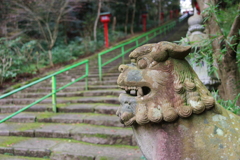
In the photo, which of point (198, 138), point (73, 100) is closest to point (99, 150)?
point (198, 138)

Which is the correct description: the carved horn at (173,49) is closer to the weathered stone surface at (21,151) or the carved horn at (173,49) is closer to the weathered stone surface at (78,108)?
the weathered stone surface at (21,151)

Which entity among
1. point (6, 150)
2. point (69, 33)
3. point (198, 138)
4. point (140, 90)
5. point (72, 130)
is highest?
point (69, 33)

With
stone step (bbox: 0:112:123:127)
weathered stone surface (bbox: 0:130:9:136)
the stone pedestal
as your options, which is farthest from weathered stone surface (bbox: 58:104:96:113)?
the stone pedestal

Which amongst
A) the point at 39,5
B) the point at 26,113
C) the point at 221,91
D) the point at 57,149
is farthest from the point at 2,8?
the point at 221,91

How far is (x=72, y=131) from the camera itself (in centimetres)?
335

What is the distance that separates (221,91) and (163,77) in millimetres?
1791

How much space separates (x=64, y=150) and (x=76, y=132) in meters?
0.41

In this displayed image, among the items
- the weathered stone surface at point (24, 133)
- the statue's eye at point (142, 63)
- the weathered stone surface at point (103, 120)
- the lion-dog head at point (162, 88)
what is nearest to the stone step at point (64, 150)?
the weathered stone surface at point (24, 133)

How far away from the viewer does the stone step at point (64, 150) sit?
2.71 meters

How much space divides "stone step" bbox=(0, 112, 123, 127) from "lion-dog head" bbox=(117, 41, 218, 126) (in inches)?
77.0

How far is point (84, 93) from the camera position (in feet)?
16.5

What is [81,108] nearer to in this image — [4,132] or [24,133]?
[24,133]

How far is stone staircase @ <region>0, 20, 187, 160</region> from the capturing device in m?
2.88

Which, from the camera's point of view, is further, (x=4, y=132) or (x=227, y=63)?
(x=4, y=132)
